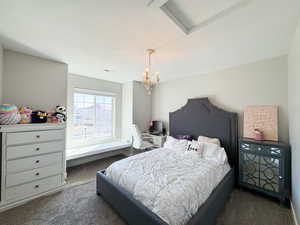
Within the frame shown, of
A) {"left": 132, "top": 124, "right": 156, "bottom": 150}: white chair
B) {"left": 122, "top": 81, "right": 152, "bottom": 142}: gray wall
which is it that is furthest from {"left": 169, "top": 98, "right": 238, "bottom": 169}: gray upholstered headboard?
{"left": 122, "top": 81, "right": 152, "bottom": 142}: gray wall

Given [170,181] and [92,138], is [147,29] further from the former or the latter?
[92,138]

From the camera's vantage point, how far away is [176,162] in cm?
217

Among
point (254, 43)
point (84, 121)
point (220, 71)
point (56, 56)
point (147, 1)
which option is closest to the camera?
point (147, 1)

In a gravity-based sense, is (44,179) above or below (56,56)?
below

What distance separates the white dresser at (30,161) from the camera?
1.77m

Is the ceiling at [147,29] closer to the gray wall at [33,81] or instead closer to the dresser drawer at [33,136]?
the gray wall at [33,81]

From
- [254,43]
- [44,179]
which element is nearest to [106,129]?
[44,179]

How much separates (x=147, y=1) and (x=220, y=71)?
246 cm

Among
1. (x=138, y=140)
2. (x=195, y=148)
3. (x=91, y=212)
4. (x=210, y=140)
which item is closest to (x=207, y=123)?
(x=210, y=140)

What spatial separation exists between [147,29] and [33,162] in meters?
2.71

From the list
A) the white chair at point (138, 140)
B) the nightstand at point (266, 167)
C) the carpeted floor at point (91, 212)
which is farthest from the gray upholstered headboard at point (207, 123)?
the white chair at point (138, 140)

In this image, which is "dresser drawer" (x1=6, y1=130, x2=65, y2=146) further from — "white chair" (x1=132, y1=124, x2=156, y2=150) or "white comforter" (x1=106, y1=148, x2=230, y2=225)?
"white chair" (x1=132, y1=124, x2=156, y2=150)

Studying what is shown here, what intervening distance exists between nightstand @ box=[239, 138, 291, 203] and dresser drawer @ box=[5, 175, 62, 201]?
11.4 ft

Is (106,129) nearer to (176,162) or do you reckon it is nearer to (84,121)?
(84,121)
